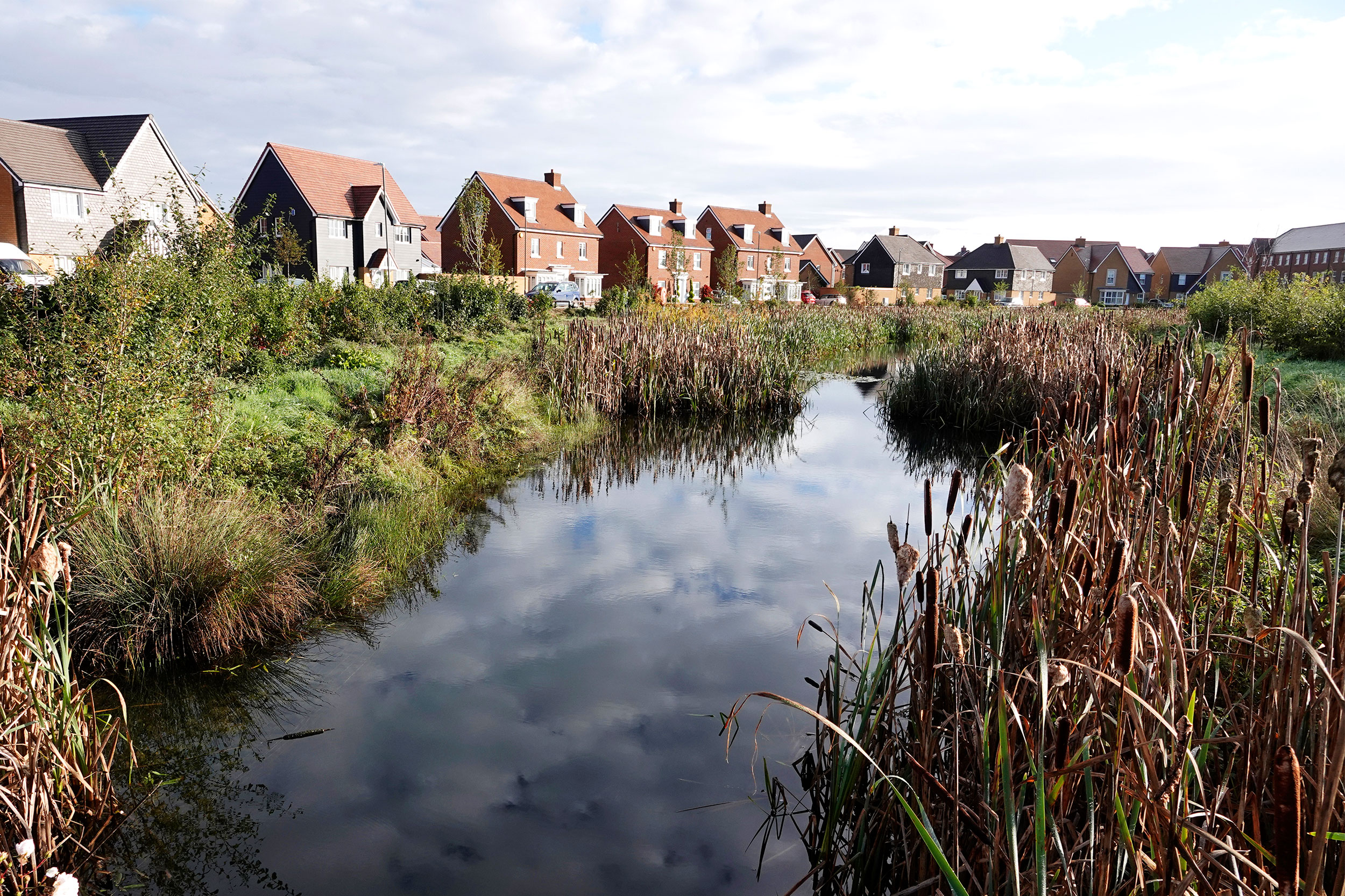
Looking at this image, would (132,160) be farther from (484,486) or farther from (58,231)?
(484,486)

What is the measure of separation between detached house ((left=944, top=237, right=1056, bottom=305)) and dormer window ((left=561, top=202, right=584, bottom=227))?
32.3 m

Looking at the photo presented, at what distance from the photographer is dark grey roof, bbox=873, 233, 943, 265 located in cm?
6744

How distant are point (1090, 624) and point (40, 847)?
3.51 metres

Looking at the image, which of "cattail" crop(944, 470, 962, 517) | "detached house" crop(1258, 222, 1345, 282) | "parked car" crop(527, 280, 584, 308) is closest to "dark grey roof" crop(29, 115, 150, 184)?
"parked car" crop(527, 280, 584, 308)

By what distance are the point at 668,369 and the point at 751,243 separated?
46.1 m

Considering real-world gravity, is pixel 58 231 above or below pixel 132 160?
below

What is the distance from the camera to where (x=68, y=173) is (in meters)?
32.2

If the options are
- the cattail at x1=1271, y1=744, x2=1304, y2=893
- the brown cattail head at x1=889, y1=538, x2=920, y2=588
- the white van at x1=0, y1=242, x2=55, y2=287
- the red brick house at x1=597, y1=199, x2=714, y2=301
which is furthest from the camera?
the red brick house at x1=597, y1=199, x2=714, y2=301

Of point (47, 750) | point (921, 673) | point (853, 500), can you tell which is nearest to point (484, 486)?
point (853, 500)

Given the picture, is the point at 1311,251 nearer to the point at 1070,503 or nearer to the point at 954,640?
the point at 1070,503

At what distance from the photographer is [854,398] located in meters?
17.6

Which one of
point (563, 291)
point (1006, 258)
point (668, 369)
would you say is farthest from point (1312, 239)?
point (668, 369)

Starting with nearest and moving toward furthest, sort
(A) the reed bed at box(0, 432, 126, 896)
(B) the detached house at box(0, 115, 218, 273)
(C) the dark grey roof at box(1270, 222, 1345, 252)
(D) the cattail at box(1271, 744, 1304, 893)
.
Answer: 1. (D) the cattail at box(1271, 744, 1304, 893)
2. (A) the reed bed at box(0, 432, 126, 896)
3. (B) the detached house at box(0, 115, 218, 273)
4. (C) the dark grey roof at box(1270, 222, 1345, 252)

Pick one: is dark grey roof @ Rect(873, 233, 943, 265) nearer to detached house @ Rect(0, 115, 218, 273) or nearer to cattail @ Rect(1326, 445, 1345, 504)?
detached house @ Rect(0, 115, 218, 273)
